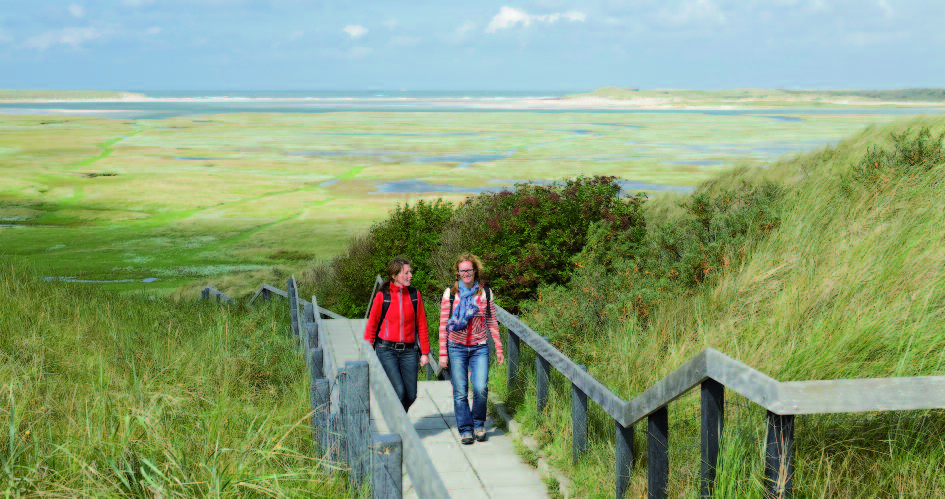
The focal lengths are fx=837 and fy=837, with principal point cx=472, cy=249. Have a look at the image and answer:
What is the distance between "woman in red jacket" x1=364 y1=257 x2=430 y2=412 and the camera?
23.0 feet

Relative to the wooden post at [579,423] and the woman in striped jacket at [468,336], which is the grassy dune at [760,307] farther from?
the woman in striped jacket at [468,336]

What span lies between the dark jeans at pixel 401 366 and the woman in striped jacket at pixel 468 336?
28 centimetres

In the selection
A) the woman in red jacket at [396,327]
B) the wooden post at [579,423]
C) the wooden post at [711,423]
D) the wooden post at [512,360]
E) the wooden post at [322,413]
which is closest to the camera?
the wooden post at [711,423]

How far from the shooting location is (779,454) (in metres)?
3.60

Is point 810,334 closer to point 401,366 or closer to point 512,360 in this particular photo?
point 512,360

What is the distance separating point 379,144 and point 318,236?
39.0 meters

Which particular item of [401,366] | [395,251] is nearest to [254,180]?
[395,251]

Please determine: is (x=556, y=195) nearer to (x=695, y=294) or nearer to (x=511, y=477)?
(x=695, y=294)

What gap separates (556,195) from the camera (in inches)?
499

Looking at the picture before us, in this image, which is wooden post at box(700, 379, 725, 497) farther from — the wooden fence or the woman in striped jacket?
the woman in striped jacket

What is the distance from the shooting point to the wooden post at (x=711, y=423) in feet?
12.5

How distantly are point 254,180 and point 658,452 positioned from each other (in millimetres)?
48532

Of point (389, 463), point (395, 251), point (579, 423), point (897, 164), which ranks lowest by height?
point (395, 251)

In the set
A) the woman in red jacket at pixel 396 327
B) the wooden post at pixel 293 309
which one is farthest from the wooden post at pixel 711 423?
the wooden post at pixel 293 309
